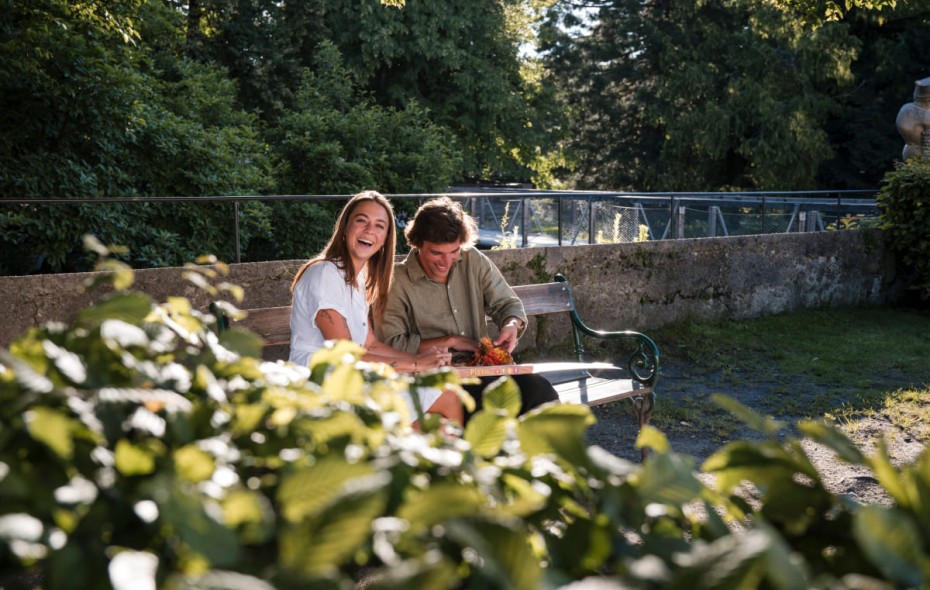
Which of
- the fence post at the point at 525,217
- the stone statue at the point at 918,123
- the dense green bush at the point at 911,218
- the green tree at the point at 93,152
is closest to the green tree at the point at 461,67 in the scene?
the fence post at the point at 525,217

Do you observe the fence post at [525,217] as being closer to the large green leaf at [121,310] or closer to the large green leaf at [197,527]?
the large green leaf at [121,310]

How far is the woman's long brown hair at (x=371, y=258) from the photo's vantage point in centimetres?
421

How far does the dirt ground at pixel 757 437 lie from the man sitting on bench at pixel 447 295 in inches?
50.8

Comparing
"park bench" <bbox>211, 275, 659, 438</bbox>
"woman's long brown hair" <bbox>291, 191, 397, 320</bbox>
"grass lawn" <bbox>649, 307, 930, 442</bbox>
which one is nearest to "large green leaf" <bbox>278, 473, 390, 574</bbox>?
"woman's long brown hair" <bbox>291, 191, 397, 320</bbox>

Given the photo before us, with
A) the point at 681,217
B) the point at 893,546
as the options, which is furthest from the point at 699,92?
the point at 893,546

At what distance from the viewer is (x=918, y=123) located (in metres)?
12.5

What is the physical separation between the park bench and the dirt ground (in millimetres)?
497

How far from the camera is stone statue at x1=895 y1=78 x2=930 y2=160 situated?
12.5 metres

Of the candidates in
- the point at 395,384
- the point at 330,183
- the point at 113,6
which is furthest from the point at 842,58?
the point at 395,384

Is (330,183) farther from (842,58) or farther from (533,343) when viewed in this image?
(842,58)

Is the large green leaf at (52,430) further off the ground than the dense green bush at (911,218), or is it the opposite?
the large green leaf at (52,430)

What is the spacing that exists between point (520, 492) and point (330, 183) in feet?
48.2

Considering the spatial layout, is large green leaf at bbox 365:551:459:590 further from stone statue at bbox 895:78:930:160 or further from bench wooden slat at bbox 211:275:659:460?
stone statue at bbox 895:78:930:160

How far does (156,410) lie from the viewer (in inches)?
39.4
